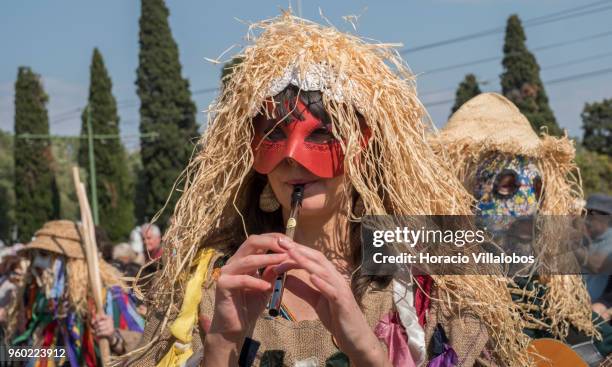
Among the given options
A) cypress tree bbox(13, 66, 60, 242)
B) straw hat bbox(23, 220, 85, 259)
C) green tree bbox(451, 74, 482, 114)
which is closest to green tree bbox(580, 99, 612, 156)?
green tree bbox(451, 74, 482, 114)

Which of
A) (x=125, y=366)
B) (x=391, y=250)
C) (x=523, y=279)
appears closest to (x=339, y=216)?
(x=391, y=250)

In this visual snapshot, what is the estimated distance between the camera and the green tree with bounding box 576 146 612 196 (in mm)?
25141

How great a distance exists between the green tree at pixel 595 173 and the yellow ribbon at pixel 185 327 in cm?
2254

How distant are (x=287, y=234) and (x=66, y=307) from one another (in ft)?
13.0

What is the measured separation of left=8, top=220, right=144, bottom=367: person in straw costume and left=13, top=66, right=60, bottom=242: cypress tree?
92.8ft

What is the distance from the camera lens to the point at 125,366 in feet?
8.71

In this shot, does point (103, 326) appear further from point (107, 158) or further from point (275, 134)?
point (107, 158)

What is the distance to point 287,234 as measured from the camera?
234 cm

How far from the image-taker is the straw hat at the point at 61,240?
614cm

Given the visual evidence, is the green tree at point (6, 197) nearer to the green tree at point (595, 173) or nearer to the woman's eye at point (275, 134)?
the green tree at point (595, 173)

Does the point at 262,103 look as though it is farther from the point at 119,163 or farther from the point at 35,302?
the point at 119,163

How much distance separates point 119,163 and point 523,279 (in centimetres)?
3088

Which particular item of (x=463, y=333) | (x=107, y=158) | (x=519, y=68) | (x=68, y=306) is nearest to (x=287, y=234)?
(x=463, y=333)

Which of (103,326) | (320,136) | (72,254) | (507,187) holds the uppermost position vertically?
(320,136)
